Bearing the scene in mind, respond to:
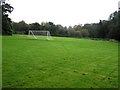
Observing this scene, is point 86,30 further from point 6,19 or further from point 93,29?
point 6,19

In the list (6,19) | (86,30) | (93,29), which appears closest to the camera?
(6,19)

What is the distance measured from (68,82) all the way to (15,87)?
5.01 feet

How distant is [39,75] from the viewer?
6.63 m

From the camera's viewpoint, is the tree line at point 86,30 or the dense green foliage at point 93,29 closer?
the tree line at point 86,30

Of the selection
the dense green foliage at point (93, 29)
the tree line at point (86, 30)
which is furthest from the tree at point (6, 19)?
the dense green foliage at point (93, 29)

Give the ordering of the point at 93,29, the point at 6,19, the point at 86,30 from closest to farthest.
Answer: the point at 6,19 → the point at 93,29 → the point at 86,30

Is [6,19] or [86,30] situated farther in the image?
[86,30]

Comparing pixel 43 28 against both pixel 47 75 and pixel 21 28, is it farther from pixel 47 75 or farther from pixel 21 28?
pixel 47 75

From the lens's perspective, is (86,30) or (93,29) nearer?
(93,29)

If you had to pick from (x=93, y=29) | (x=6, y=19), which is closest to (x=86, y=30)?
(x=93, y=29)

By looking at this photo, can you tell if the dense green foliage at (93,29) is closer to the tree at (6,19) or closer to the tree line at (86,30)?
the tree line at (86,30)

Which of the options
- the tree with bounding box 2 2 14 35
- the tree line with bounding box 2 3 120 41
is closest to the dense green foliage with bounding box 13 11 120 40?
the tree line with bounding box 2 3 120 41

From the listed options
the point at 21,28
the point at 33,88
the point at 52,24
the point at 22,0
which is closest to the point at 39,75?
the point at 33,88

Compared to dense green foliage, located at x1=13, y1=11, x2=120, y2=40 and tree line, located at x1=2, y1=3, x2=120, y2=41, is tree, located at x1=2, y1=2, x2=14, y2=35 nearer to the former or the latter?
tree line, located at x1=2, y1=3, x2=120, y2=41
